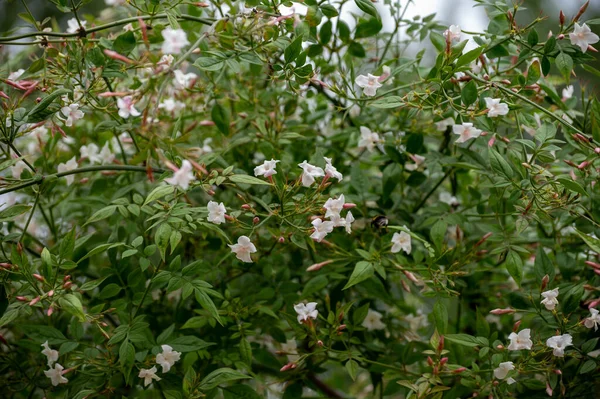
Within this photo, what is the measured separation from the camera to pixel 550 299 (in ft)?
2.94

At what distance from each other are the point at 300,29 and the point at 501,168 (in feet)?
1.23

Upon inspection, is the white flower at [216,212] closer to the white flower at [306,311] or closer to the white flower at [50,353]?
the white flower at [306,311]

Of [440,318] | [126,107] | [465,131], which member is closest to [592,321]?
[440,318]

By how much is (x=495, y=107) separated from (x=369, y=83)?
0.20 m

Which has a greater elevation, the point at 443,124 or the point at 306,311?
the point at 443,124

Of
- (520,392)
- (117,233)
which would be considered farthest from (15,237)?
(520,392)

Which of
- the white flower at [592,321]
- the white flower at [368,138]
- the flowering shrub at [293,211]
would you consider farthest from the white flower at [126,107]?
the white flower at [592,321]

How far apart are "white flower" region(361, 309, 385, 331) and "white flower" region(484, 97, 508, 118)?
43cm

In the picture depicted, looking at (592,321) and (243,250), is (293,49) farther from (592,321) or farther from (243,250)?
(592,321)

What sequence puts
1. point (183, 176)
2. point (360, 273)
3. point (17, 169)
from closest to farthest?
point (183, 176)
point (360, 273)
point (17, 169)

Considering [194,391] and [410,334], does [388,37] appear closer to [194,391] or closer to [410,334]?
[410,334]

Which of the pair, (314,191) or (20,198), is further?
(20,198)

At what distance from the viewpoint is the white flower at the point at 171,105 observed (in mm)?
1089

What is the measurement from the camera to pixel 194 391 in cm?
90
